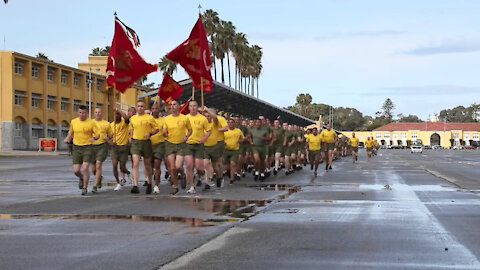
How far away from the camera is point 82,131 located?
13828 mm

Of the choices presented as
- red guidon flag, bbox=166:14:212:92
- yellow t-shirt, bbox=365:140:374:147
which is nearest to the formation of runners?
red guidon flag, bbox=166:14:212:92

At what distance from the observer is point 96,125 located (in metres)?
14.2

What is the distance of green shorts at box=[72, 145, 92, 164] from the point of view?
13.8m

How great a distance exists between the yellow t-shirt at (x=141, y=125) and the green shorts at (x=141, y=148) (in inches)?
3.4

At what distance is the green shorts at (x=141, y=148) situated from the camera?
1399 cm

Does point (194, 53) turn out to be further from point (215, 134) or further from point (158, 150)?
point (158, 150)

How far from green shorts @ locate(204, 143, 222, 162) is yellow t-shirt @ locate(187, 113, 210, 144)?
877mm

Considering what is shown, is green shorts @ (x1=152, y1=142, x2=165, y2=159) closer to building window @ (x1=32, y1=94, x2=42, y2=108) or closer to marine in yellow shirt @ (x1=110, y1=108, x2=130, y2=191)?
marine in yellow shirt @ (x1=110, y1=108, x2=130, y2=191)

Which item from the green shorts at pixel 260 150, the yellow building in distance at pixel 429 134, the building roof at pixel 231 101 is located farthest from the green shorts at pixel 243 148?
the yellow building in distance at pixel 429 134

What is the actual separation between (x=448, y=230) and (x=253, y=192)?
21.1 ft

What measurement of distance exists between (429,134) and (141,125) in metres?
164

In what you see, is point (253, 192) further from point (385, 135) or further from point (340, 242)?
point (385, 135)

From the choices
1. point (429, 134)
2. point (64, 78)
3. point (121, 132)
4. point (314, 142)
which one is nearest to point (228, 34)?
point (64, 78)

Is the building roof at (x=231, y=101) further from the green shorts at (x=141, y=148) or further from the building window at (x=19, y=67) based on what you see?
the building window at (x=19, y=67)
